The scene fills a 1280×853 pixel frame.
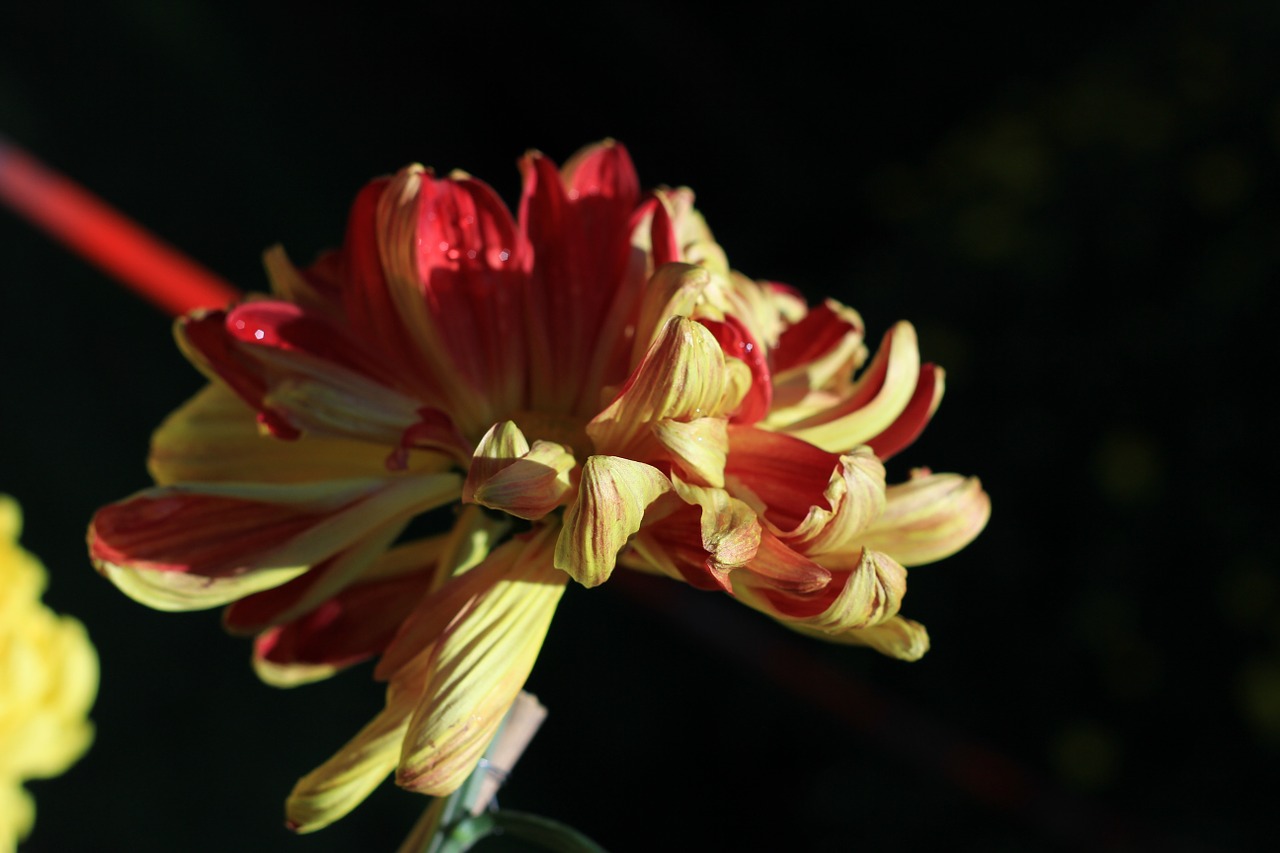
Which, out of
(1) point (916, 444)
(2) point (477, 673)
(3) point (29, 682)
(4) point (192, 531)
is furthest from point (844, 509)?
(1) point (916, 444)

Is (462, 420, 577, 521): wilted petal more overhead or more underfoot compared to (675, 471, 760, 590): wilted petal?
more underfoot

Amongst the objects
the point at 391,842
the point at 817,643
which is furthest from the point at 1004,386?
the point at 391,842

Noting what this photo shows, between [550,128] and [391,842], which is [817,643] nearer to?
[391,842]

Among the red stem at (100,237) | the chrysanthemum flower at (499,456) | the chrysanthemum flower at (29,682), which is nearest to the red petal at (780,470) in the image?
the chrysanthemum flower at (499,456)

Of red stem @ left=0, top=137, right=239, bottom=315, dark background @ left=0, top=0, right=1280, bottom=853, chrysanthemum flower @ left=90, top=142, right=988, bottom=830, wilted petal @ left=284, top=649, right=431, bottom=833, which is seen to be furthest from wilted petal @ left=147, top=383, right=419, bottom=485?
dark background @ left=0, top=0, right=1280, bottom=853

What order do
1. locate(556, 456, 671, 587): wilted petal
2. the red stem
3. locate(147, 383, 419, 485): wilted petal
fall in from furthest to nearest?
the red stem
locate(147, 383, 419, 485): wilted petal
locate(556, 456, 671, 587): wilted petal

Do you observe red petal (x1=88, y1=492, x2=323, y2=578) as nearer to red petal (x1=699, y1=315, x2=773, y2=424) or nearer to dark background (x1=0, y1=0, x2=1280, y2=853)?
red petal (x1=699, y1=315, x2=773, y2=424)

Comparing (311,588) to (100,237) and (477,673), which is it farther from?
(100,237)
